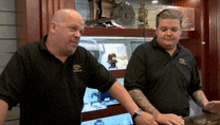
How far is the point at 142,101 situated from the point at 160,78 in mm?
237

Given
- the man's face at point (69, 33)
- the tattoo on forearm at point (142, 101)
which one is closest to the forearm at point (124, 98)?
the tattoo on forearm at point (142, 101)

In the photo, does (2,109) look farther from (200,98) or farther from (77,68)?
(200,98)

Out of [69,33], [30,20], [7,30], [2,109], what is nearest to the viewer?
[2,109]

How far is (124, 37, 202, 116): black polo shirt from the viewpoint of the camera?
162cm

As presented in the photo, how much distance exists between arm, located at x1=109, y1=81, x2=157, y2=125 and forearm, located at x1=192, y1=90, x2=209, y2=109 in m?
0.57

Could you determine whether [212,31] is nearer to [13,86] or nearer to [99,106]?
[99,106]

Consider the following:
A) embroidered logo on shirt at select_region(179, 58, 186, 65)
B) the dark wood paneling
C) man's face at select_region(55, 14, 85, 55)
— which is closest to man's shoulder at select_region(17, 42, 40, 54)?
man's face at select_region(55, 14, 85, 55)

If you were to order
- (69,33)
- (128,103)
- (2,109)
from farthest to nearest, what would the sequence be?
(128,103), (69,33), (2,109)

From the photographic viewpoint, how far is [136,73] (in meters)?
1.62

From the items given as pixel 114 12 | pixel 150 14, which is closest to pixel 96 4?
pixel 114 12

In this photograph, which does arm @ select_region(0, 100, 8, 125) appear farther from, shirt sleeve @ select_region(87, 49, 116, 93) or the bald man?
shirt sleeve @ select_region(87, 49, 116, 93)

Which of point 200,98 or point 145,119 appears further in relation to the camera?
point 200,98

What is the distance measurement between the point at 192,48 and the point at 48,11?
6.51ft

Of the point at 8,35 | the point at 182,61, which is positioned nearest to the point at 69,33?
the point at 182,61
